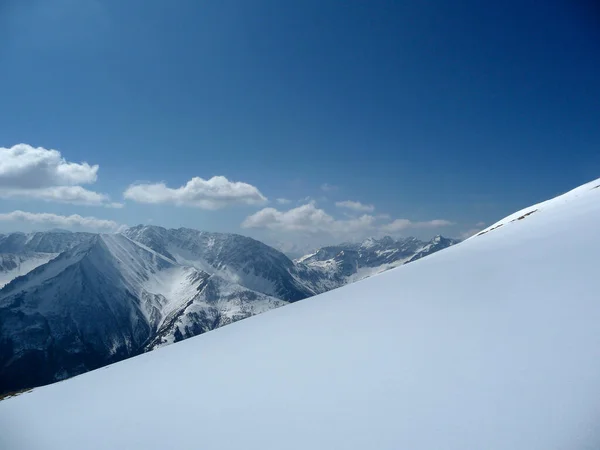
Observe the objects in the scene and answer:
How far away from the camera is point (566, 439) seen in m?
3.81

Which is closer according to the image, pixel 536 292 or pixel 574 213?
pixel 536 292

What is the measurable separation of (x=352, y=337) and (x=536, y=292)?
4.57m

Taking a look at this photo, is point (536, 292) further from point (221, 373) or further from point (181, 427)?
point (181, 427)

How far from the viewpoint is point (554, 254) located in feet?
34.6

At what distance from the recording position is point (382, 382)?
554cm

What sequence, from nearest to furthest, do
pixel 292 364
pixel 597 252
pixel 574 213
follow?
pixel 292 364
pixel 597 252
pixel 574 213

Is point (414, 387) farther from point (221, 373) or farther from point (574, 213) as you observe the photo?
point (574, 213)

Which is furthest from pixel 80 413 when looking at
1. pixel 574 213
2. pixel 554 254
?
pixel 574 213

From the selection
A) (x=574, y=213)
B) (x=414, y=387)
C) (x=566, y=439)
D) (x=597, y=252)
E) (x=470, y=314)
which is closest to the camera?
(x=566, y=439)

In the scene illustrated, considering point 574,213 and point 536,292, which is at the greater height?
point 574,213

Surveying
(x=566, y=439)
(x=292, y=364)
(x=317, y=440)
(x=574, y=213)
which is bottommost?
(x=566, y=439)

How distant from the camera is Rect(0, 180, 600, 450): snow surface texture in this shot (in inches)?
171

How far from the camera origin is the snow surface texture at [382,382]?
14.3ft

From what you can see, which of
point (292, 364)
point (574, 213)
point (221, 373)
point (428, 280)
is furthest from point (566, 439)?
point (574, 213)
